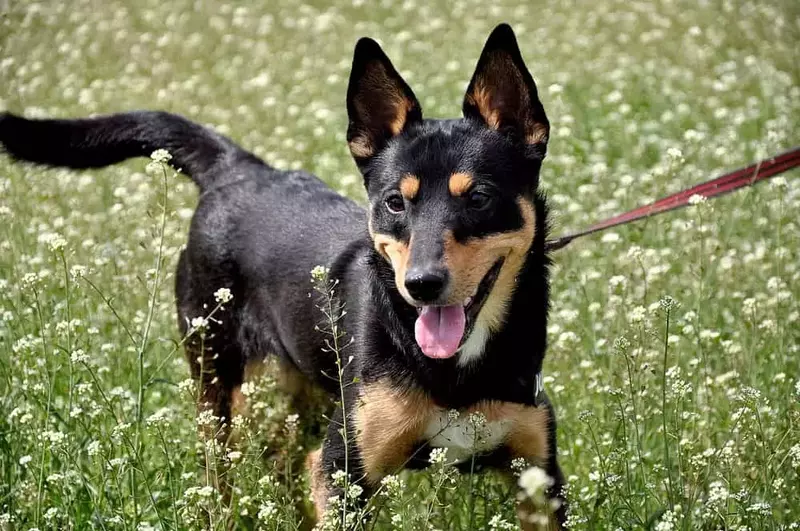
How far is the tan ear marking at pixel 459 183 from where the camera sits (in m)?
4.06

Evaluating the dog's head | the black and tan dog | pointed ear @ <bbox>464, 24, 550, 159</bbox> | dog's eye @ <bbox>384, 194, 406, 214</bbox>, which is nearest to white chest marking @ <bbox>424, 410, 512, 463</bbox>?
the black and tan dog

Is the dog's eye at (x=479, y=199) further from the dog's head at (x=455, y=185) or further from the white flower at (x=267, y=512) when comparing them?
the white flower at (x=267, y=512)

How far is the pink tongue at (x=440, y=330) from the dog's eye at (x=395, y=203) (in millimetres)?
393

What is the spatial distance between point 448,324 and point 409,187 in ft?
1.76

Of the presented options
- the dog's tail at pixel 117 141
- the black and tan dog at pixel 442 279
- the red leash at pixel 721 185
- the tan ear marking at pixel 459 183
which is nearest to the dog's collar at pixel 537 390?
the black and tan dog at pixel 442 279

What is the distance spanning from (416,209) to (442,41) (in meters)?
10.3

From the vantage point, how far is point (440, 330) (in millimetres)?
4004

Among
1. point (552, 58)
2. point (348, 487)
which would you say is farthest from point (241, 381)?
point (552, 58)

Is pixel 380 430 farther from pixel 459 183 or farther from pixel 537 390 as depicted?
pixel 459 183

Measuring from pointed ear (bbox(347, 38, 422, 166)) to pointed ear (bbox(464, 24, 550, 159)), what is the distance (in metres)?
0.25

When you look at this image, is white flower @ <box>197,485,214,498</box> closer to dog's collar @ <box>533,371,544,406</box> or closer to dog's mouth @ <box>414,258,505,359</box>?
dog's mouth @ <box>414,258,505,359</box>

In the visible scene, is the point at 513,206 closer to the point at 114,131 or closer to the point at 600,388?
the point at 600,388

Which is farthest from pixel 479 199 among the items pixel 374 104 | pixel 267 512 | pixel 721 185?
pixel 721 185

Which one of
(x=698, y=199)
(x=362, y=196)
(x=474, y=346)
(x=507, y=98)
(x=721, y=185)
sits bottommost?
(x=362, y=196)
